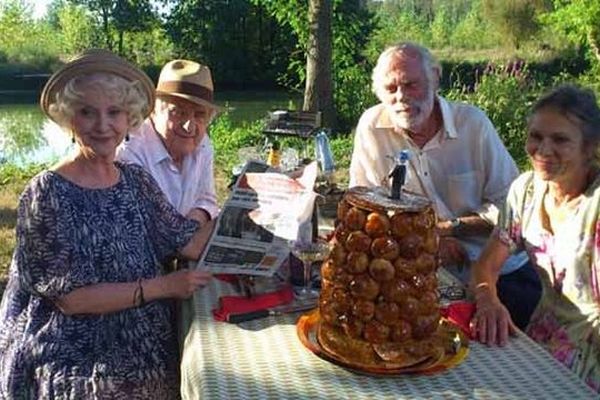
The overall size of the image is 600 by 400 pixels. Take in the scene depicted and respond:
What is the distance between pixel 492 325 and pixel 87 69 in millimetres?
1206

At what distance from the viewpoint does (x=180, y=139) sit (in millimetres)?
2596

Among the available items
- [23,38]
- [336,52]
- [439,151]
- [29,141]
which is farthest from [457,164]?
[23,38]

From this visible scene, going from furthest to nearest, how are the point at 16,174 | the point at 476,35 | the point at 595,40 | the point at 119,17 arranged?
the point at 476,35
the point at 119,17
the point at 595,40
the point at 16,174

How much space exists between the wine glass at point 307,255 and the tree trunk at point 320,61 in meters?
7.55

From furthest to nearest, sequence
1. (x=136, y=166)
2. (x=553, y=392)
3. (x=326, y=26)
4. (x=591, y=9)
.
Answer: (x=591, y=9)
(x=326, y=26)
(x=136, y=166)
(x=553, y=392)

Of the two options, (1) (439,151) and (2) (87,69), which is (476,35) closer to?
(1) (439,151)

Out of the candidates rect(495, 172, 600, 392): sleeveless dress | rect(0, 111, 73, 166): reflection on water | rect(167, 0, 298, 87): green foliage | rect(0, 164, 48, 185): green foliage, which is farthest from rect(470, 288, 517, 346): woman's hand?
rect(167, 0, 298, 87): green foliage

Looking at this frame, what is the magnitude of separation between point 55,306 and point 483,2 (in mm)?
37145

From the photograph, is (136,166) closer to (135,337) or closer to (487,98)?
(135,337)

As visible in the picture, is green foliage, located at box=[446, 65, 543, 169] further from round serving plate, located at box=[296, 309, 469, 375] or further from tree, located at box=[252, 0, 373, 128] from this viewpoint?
round serving plate, located at box=[296, 309, 469, 375]

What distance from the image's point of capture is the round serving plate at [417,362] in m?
1.46

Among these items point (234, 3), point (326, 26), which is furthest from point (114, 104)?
point (234, 3)

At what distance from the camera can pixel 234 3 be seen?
3198 centimetres

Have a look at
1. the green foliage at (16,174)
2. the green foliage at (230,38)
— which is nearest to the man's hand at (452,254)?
the green foliage at (16,174)
